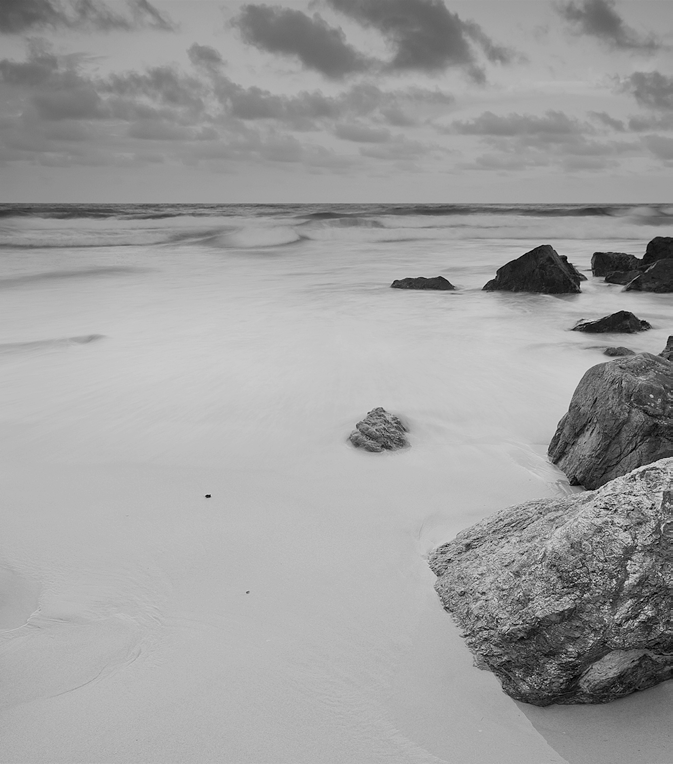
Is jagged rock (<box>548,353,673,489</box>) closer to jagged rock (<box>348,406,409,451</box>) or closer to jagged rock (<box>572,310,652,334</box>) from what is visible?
jagged rock (<box>348,406,409,451</box>)

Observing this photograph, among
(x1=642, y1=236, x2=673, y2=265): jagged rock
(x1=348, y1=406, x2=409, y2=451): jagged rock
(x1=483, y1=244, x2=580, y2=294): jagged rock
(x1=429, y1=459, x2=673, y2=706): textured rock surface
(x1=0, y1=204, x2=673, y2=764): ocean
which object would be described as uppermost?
(x1=642, y1=236, x2=673, y2=265): jagged rock

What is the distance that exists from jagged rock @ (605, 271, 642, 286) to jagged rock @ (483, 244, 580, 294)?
1.35 meters

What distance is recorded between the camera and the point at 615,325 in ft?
29.2

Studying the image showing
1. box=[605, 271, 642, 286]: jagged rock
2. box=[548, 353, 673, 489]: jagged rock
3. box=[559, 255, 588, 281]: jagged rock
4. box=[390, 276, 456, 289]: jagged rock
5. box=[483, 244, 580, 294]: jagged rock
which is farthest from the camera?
box=[605, 271, 642, 286]: jagged rock

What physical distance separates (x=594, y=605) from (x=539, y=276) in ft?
37.0

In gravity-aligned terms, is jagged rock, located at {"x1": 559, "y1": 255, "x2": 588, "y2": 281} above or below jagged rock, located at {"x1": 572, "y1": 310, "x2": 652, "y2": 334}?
above

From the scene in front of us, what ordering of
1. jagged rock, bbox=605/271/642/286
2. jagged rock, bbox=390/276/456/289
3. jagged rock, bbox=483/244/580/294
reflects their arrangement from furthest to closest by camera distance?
jagged rock, bbox=605/271/642/286, jagged rock, bbox=390/276/456/289, jagged rock, bbox=483/244/580/294

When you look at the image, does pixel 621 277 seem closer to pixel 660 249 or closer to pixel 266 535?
pixel 660 249

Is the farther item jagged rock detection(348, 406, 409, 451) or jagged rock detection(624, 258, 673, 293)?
jagged rock detection(624, 258, 673, 293)

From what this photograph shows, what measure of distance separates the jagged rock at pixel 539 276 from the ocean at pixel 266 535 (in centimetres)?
268

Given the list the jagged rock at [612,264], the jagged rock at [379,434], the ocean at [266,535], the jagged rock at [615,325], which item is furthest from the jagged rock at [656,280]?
the jagged rock at [379,434]

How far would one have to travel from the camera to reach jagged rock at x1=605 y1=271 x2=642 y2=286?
1358 cm

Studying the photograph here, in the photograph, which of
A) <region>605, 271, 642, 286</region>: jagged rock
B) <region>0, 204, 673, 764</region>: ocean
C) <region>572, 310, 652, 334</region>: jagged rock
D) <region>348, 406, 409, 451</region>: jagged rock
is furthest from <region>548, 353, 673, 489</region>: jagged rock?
<region>605, 271, 642, 286</region>: jagged rock

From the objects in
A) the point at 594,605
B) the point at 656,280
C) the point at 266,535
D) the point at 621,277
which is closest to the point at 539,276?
the point at 656,280
